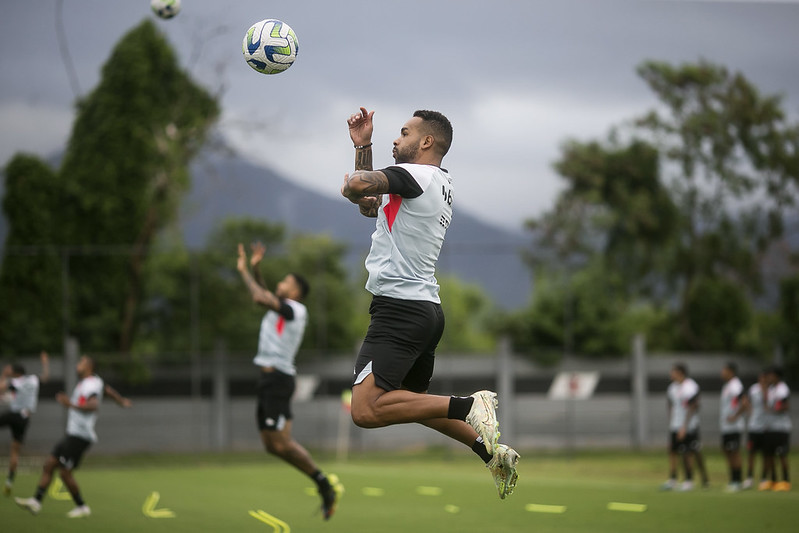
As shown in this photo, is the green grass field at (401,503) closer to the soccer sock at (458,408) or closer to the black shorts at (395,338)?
the soccer sock at (458,408)

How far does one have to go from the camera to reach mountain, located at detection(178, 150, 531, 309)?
2669 cm

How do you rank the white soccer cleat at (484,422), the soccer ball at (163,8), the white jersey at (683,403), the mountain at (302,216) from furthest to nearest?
the mountain at (302,216)
the white jersey at (683,403)
the soccer ball at (163,8)
the white soccer cleat at (484,422)

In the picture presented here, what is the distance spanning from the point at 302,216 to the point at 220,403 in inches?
1074

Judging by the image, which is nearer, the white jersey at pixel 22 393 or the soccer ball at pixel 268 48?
the soccer ball at pixel 268 48

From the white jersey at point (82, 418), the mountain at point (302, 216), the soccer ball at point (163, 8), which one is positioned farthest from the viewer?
the mountain at point (302, 216)

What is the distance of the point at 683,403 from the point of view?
1544 centimetres

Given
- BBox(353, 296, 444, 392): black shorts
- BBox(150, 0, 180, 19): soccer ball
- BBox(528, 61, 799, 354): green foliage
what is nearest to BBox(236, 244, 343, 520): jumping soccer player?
BBox(353, 296, 444, 392): black shorts

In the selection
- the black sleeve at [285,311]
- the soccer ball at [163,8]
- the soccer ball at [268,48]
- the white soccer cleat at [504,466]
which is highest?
the soccer ball at [163,8]

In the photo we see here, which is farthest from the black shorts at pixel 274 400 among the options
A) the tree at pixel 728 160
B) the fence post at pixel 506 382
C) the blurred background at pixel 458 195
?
the tree at pixel 728 160

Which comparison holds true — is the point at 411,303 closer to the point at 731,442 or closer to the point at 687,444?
the point at 687,444

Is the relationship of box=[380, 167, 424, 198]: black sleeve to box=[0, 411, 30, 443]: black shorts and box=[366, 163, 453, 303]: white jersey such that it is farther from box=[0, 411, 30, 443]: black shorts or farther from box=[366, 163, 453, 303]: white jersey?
box=[0, 411, 30, 443]: black shorts

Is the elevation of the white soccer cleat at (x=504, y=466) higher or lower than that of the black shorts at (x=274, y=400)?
lower

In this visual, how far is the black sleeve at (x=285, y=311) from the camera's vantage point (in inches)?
416

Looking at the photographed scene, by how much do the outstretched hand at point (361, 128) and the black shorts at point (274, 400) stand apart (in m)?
4.95
